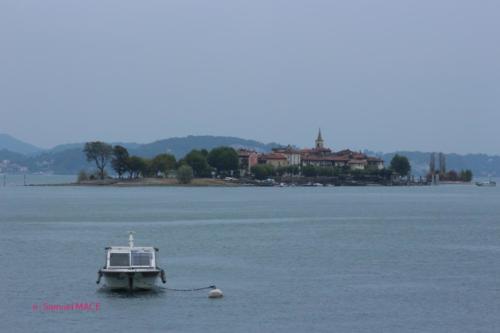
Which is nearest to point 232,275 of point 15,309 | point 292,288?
point 292,288

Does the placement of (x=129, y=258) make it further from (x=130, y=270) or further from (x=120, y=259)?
(x=130, y=270)

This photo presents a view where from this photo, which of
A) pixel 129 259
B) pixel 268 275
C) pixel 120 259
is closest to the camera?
pixel 129 259

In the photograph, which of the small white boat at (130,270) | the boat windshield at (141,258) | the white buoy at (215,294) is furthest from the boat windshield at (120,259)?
the white buoy at (215,294)

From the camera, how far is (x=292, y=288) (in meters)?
50.1

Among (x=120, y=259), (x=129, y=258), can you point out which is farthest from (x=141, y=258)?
(x=120, y=259)

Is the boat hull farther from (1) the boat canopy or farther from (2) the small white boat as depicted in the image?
(1) the boat canopy

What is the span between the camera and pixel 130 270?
4812 cm

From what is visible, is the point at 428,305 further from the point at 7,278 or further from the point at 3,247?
the point at 3,247

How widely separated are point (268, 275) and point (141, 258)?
874 cm

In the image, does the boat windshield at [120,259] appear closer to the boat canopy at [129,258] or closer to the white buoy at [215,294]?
the boat canopy at [129,258]

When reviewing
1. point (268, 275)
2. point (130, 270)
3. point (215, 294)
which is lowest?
point (215, 294)

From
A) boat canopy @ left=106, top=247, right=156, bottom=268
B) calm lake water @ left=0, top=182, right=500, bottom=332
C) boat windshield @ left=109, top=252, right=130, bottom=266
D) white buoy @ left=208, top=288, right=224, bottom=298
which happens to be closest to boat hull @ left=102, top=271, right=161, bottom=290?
calm lake water @ left=0, top=182, right=500, bottom=332

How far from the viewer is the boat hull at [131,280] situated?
47.9 meters

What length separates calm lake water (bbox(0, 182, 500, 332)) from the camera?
1636 inches
